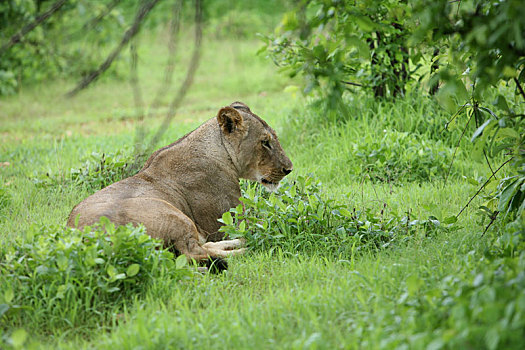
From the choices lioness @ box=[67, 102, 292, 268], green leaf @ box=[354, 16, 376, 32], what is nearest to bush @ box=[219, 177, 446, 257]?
lioness @ box=[67, 102, 292, 268]

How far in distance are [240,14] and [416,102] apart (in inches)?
413

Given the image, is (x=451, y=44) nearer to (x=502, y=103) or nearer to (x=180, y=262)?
(x=502, y=103)

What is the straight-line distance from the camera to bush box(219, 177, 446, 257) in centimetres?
467

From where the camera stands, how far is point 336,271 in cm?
421

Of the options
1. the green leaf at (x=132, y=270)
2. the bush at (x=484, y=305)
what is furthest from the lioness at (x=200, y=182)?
the bush at (x=484, y=305)

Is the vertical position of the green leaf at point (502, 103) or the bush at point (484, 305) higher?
the green leaf at point (502, 103)

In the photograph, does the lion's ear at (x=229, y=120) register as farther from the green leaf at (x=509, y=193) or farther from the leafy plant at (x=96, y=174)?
the green leaf at (x=509, y=193)

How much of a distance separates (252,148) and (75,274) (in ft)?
7.42

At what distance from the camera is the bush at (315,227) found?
4.67 meters

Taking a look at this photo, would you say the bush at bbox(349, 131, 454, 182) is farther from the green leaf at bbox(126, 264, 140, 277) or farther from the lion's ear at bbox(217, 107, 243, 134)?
the green leaf at bbox(126, 264, 140, 277)

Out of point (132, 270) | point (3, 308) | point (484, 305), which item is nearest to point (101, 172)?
point (132, 270)

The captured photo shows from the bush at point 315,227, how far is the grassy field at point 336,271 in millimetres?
60

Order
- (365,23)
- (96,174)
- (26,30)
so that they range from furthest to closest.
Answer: (96,174), (26,30), (365,23)

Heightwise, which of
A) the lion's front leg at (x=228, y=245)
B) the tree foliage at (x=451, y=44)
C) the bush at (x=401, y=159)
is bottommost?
the lion's front leg at (x=228, y=245)
